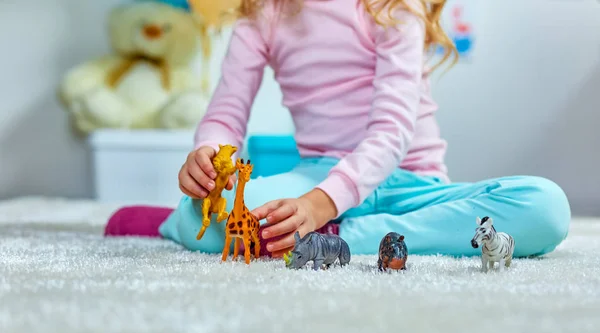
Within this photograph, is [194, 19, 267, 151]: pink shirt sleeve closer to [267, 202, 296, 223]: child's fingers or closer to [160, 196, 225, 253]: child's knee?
[160, 196, 225, 253]: child's knee

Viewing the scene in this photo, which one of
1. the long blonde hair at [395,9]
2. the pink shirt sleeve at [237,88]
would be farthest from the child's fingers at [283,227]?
the long blonde hair at [395,9]

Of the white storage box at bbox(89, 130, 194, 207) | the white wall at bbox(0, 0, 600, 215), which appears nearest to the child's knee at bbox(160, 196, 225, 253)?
the white storage box at bbox(89, 130, 194, 207)

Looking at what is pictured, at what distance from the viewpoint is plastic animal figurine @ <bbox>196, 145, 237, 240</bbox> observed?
2.52 ft

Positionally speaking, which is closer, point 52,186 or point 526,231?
point 526,231

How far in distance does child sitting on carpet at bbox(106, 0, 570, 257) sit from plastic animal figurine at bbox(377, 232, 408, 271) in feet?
0.38

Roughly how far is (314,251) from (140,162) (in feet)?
4.43

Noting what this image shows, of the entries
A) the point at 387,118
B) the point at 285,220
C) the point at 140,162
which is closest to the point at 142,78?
the point at 140,162

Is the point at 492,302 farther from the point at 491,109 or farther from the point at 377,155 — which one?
the point at 491,109

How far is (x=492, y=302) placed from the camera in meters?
0.52

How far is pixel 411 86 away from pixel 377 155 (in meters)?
0.13

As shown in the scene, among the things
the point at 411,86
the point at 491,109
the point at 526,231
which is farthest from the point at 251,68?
the point at 491,109

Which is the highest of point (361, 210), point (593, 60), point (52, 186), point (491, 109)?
point (593, 60)

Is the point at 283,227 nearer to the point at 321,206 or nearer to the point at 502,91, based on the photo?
the point at 321,206

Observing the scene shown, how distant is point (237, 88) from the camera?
1070 millimetres
